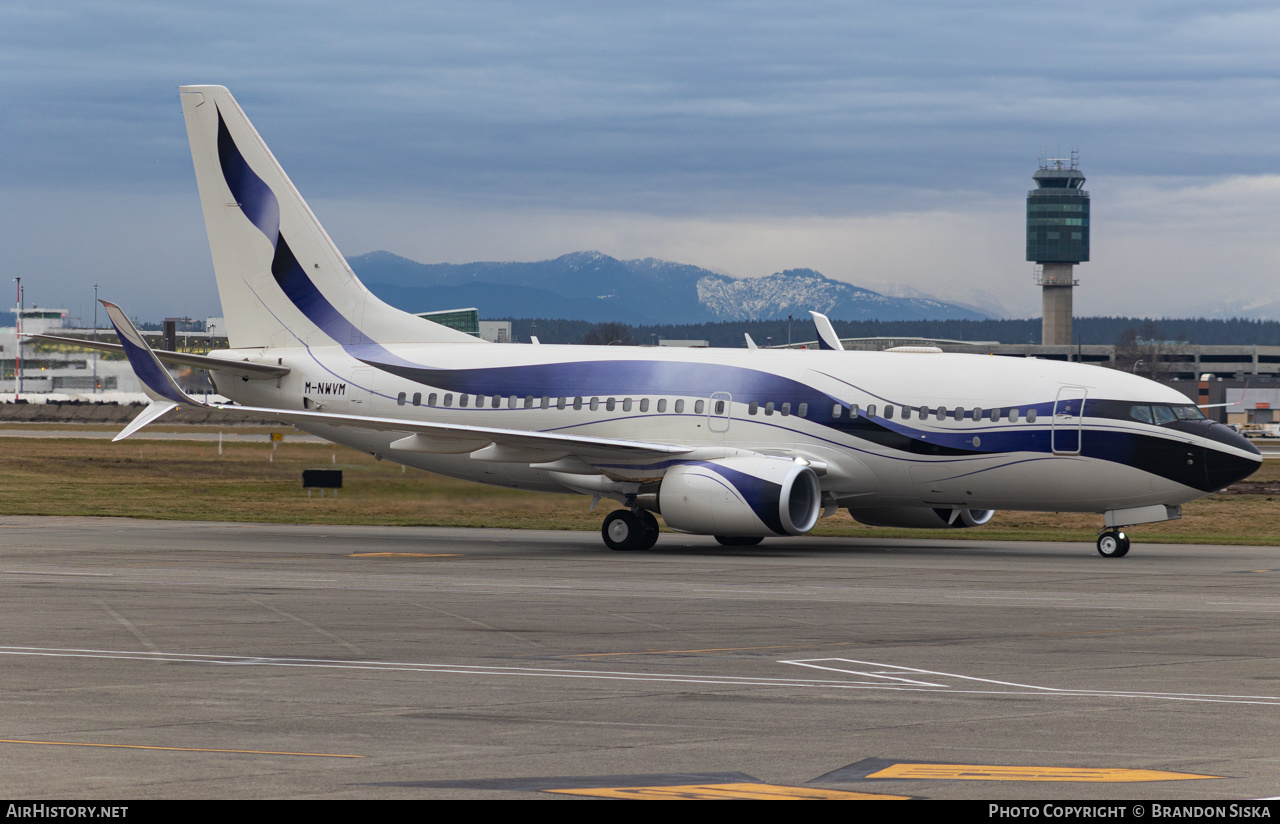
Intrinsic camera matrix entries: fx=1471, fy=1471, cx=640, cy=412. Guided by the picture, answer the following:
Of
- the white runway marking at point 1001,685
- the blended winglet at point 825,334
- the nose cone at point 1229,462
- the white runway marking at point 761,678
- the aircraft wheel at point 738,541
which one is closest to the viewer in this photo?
the white runway marking at point 1001,685

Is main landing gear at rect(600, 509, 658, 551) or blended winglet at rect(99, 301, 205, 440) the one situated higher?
blended winglet at rect(99, 301, 205, 440)

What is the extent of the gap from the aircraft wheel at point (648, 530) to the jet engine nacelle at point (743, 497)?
4.14 feet

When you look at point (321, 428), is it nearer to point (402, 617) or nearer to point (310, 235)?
point (310, 235)

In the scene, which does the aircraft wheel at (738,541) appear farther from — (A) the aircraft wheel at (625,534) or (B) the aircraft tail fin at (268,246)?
(B) the aircraft tail fin at (268,246)

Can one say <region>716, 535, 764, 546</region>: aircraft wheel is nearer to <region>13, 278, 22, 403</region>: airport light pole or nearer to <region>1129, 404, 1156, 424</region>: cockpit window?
<region>1129, 404, 1156, 424</region>: cockpit window

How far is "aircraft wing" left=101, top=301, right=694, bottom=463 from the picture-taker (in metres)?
32.0

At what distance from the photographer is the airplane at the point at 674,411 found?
31.3m

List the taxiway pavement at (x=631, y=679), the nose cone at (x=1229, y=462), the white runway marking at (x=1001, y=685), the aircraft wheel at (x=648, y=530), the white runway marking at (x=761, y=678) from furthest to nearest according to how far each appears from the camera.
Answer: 1. the aircraft wheel at (x=648, y=530)
2. the nose cone at (x=1229, y=462)
3. the white runway marking at (x=761, y=678)
4. the white runway marking at (x=1001, y=685)
5. the taxiway pavement at (x=631, y=679)

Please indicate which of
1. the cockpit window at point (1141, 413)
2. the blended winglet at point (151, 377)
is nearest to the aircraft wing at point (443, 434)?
the blended winglet at point (151, 377)

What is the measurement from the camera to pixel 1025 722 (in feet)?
41.4

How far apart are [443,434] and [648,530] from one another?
517cm

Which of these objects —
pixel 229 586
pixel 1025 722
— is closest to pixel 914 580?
pixel 229 586

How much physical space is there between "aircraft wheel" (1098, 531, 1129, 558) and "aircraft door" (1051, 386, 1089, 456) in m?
2.05

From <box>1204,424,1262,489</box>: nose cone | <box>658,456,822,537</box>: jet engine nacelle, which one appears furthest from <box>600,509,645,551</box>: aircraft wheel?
<box>1204,424,1262,489</box>: nose cone
